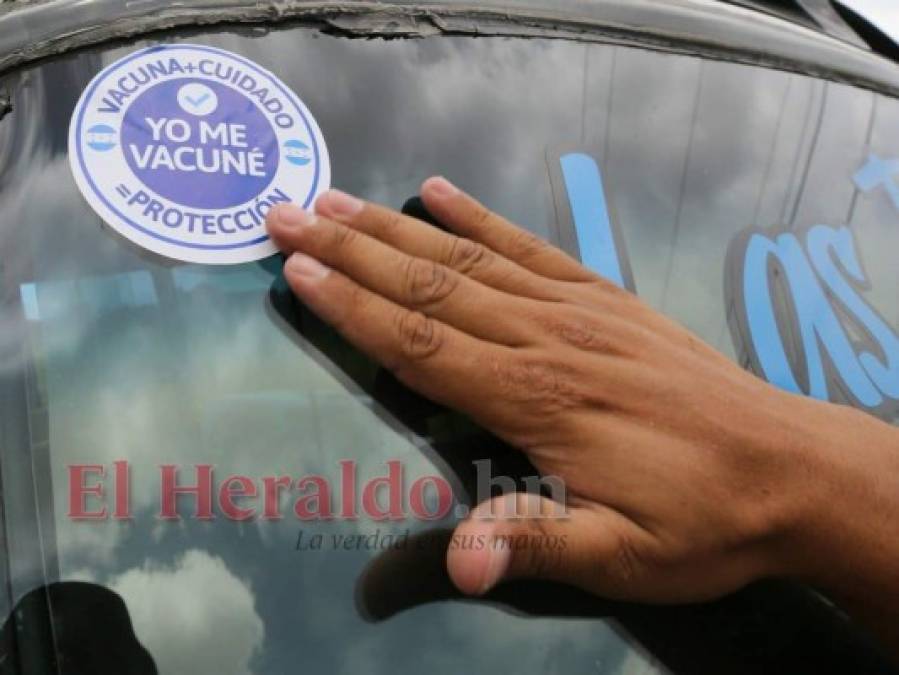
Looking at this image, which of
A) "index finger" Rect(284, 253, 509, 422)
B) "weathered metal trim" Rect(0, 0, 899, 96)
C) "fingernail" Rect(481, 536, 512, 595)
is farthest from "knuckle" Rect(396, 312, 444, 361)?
"weathered metal trim" Rect(0, 0, 899, 96)

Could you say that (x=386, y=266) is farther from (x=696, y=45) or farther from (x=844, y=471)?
(x=696, y=45)

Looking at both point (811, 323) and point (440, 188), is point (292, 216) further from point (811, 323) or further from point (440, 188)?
point (811, 323)

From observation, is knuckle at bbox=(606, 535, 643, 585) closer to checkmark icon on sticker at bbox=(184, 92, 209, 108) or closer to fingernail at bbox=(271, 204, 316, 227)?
fingernail at bbox=(271, 204, 316, 227)

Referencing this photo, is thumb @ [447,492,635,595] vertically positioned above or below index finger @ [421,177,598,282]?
below

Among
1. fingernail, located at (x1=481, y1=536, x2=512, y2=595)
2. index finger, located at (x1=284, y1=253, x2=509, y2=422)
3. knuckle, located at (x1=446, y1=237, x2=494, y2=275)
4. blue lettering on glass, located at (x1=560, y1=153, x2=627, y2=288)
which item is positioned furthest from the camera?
blue lettering on glass, located at (x1=560, y1=153, x2=627, y2=288)

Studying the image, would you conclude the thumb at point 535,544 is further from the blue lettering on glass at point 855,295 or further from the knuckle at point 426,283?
the blue lettering on glass at point 855,295

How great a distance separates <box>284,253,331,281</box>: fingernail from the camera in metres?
1.16

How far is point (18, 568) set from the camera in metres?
1.02

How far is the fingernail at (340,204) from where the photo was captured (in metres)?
1.22

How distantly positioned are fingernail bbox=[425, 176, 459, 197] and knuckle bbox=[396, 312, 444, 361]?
227 mm

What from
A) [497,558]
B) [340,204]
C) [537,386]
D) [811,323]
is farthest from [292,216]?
[811,323]

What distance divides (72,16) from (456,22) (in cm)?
52

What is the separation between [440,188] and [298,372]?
304 millimetres

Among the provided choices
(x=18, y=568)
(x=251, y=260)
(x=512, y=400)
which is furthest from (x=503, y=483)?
(x=18, y=568)
